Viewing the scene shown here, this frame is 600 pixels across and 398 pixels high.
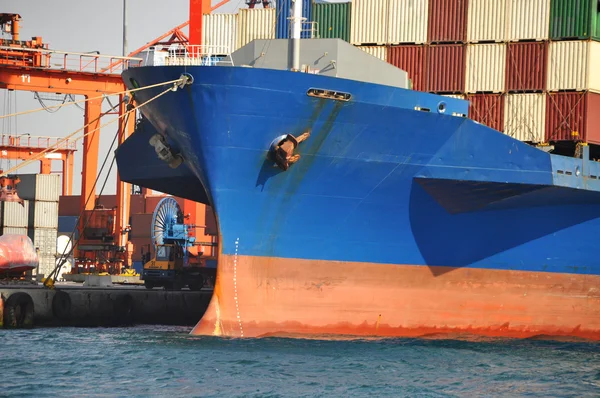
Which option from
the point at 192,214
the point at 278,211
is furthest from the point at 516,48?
the point at 192,214

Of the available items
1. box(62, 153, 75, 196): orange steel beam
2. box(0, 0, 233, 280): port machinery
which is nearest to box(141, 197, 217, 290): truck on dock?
box(0, 0, 233, 280): port machinery

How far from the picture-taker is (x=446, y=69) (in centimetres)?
2972

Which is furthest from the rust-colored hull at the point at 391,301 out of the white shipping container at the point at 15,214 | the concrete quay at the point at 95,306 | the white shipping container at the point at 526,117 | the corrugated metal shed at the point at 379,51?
the white shipping container at the point at 15,214

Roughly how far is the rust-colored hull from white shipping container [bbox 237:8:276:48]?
8.93 m

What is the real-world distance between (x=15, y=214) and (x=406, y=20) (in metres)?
28.4

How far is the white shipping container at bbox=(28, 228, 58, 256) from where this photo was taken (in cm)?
5194

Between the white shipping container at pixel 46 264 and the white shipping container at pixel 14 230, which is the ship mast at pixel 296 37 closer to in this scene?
the white shipping container at pixel 14 230

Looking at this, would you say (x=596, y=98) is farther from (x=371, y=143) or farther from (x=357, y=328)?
(x=357, y=328)

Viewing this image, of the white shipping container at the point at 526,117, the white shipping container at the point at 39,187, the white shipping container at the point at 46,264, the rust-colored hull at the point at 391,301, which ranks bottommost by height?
the white shipping container at the point at 46,264

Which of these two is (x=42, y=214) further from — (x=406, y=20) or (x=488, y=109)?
(x=488, y=109)

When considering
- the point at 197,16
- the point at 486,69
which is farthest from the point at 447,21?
the point at 197,16

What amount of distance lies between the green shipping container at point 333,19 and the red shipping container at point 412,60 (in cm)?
148

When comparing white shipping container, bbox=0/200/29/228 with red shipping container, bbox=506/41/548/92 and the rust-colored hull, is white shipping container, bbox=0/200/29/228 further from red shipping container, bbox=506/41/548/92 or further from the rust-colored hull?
red shipping container, bbox=506/41/548/92

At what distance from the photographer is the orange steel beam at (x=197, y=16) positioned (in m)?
32.5
